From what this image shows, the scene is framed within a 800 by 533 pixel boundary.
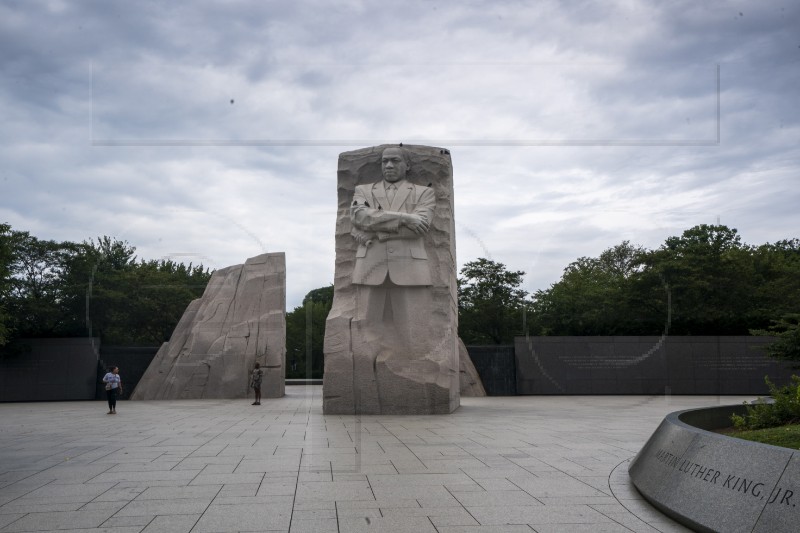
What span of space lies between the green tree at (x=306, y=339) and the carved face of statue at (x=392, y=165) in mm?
35251

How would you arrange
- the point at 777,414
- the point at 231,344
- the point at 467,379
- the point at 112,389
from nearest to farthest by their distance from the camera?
the point at 777,414, the point at 112,389, the point at 231,344, the point at 467,379

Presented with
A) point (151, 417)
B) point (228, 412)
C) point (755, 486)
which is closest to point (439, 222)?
point (228, 412)

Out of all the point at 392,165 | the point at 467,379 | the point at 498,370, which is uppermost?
the point at 392,165

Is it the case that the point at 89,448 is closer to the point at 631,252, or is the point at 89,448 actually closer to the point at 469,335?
the point at 469,335

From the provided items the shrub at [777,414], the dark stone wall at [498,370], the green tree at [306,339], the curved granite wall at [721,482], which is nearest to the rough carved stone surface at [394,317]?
the shrub at [777,414]

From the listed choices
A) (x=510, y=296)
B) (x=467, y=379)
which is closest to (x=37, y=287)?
(x=467, y=379)

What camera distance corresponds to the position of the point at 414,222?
1523cm

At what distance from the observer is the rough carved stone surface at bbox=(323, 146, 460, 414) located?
15.2 m

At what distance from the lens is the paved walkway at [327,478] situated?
18.0ft

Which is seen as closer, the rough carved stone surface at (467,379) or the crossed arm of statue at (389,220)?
the crossed arm of statue at (389,220)

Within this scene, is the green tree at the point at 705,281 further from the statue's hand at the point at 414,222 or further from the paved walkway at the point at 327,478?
the paved walkway at the point at 327,478

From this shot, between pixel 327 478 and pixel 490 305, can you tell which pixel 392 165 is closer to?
pixel 327 478

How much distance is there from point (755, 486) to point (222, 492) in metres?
4.50

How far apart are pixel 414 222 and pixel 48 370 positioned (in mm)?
16493
